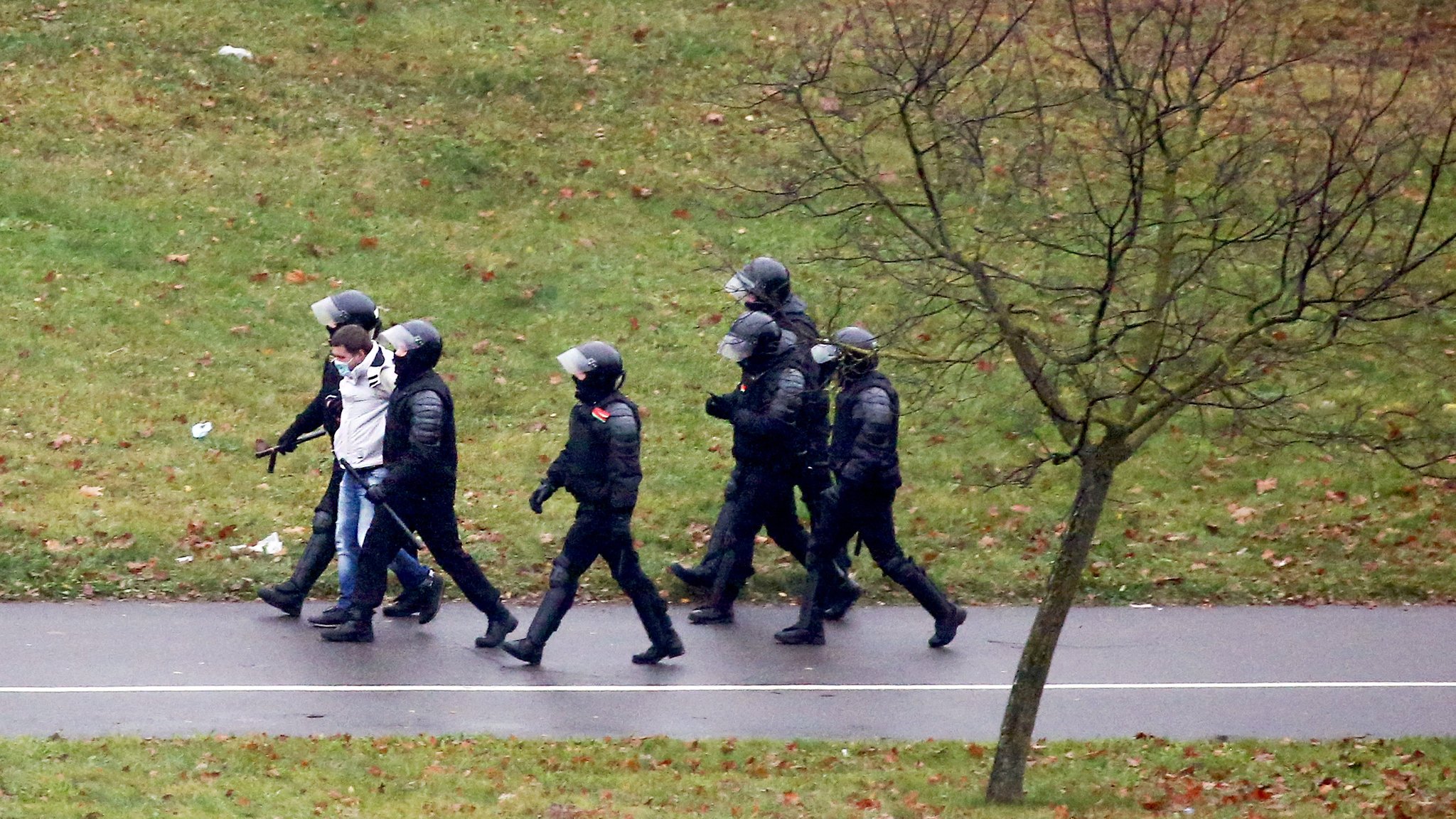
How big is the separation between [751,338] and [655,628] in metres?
1.83

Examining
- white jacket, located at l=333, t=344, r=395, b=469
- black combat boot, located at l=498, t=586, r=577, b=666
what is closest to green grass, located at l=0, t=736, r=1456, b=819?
black combat boot, located at l=498, t=586, r=577, b=666

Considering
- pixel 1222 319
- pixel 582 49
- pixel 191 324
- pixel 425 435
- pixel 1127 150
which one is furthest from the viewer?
pixel 582 49

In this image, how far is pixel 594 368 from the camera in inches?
382

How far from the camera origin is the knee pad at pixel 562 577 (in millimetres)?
9898

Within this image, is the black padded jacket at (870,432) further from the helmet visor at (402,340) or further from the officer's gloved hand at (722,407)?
the helmet visor at (402,340)

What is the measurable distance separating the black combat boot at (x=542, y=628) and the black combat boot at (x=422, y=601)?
934mm

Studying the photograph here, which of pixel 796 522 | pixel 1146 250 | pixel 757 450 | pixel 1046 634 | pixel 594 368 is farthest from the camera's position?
pixel 796 522

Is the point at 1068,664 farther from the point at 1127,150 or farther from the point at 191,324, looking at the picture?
the point at 191,324

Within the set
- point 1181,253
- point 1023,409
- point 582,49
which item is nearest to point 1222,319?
point 1181,253

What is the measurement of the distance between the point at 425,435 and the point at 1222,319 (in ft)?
14.2

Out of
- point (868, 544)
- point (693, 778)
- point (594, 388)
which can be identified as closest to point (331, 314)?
point (594, 388)

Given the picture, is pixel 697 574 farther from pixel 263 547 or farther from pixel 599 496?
pixel 263 547

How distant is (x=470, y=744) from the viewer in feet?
27.1

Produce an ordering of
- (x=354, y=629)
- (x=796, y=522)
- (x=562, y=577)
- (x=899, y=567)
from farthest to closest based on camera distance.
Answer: (x=796, y=522) < (x=899, y=567) < (x=354, y=629) < (x=562, y=577)
